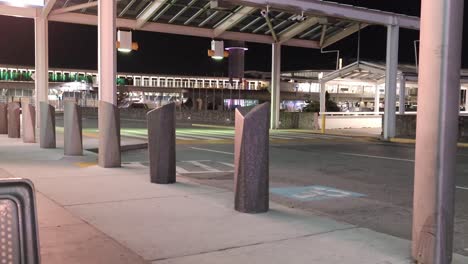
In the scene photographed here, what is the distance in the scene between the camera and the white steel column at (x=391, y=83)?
21641 mm

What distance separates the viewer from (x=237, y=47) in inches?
1613

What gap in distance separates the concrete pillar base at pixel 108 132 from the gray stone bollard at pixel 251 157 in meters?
4.81

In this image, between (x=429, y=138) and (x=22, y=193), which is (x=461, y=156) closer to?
(x=429, y=138)

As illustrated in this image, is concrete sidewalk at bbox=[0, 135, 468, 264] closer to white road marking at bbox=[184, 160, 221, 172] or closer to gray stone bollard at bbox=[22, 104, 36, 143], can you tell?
white road marking at bbox=[184, 160, 221, 172]

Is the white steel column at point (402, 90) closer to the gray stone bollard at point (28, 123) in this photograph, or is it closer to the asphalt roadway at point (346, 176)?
the asphalt roadway at point (346, 176)

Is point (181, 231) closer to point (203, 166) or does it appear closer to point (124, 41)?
point (203, 166)

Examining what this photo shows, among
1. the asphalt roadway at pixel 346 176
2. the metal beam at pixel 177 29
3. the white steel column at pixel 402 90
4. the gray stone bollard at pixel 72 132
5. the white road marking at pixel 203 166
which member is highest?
the metal beam at pixel 177 29

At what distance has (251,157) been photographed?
7.08 m

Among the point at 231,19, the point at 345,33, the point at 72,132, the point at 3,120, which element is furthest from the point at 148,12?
the point at 345,33

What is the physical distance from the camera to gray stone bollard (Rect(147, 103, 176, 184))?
9344mm

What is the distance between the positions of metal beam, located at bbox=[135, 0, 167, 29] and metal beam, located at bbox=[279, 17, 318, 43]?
7.39 metres

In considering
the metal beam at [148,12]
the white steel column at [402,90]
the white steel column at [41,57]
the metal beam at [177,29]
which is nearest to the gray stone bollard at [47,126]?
the white steel column at [41,57]

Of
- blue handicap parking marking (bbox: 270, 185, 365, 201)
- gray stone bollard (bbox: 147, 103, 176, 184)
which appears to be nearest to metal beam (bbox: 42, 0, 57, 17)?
gray stone bollard (bbox: 147, 103, 176, 184)

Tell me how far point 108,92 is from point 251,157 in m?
5.25
